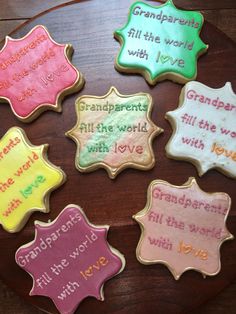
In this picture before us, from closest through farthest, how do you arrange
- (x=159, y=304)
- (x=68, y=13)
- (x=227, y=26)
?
1. (x=159, y=304)
2. (x=68, y=13)
3. (x=227, y=26)

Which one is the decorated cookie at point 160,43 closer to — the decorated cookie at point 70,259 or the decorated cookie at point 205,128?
the decorated cookie at point 205,128

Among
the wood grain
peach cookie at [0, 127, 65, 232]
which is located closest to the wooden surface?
peach cookie at [0, 127, 65, 232]

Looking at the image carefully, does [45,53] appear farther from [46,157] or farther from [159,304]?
[159,304]

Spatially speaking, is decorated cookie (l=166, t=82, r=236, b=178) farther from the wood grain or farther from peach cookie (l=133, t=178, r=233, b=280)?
the wood grain

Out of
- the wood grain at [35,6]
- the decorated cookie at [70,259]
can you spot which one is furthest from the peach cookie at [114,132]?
the wood grain at [35,6]

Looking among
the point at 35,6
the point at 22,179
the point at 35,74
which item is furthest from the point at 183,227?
the point at 35,6

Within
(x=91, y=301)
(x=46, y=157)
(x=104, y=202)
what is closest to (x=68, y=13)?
(x=46, y=157)
